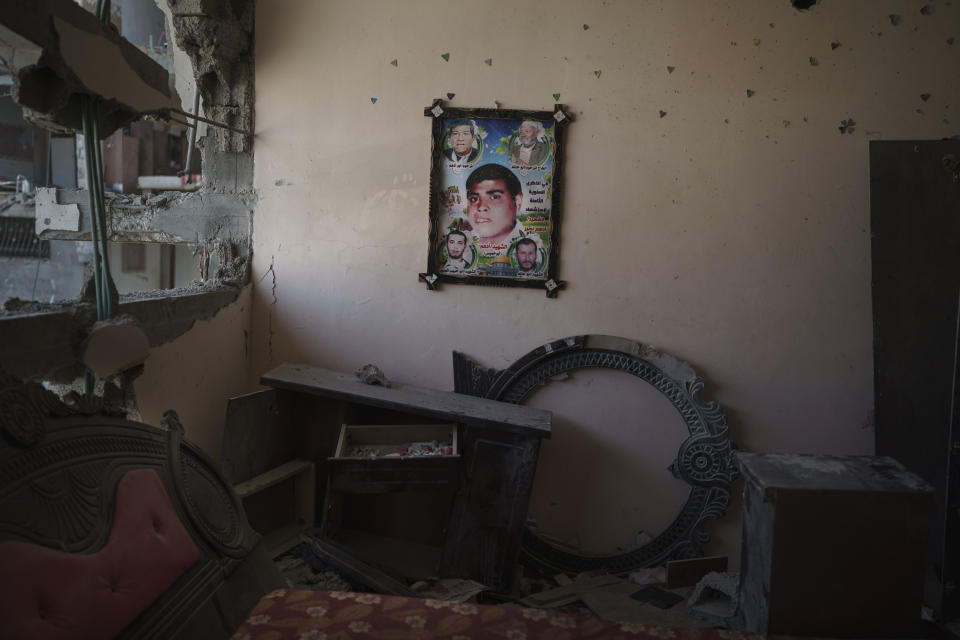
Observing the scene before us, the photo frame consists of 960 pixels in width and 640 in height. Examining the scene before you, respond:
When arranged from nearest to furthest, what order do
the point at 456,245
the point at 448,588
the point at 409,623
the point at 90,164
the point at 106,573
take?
the point at 106,573 < the point at 409,623 < the point at 90,164 < the point at 448,588 < the point at 456,245

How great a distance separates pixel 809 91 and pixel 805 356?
134 centimetres

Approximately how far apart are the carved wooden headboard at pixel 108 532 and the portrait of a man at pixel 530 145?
2143 mm

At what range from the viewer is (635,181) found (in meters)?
3.27

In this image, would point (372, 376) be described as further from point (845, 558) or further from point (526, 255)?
point (845, 558)

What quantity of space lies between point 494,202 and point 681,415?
1.50m

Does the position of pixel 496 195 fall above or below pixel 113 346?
above

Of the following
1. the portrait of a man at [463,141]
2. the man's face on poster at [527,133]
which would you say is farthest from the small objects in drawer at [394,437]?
the man's face on poster at [527,133]

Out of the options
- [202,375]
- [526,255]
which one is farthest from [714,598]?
[202,375]

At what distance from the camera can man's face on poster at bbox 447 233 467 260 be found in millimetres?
3408

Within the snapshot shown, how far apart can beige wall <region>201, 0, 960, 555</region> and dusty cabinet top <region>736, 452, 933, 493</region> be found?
3.27ft

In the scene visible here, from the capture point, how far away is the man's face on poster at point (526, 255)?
3357mm

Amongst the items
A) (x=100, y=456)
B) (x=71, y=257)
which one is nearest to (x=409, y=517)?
(x=100, y=456)

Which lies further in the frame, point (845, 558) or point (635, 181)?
point (635, 181)

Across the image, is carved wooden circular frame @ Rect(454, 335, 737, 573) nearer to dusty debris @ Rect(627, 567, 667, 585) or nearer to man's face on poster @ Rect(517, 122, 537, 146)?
dusty debris @ Rect(627, 567, 667, 585)
